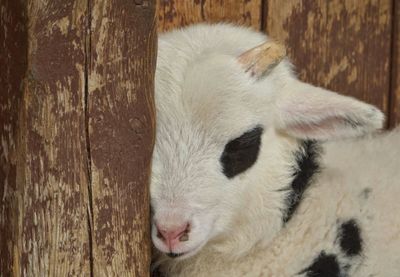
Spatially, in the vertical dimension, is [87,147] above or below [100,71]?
below

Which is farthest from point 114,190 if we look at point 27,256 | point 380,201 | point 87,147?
point 380,201

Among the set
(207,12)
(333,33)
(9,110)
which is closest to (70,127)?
(9,110)

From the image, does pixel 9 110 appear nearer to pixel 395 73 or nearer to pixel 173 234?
pixel 173 234

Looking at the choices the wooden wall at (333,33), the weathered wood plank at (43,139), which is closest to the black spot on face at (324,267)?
the weathered wood plank at (43,139)

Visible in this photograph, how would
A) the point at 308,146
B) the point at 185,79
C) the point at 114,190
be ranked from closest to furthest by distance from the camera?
the point at 114,190 < the point at 185,79 < the point at 308,146

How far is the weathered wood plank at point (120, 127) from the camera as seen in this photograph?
104 inches

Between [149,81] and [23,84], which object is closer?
[23,84]

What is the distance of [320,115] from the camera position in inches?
129

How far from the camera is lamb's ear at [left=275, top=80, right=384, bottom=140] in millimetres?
3230

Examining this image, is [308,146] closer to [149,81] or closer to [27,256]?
[149,81]

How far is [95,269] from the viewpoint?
277 cm

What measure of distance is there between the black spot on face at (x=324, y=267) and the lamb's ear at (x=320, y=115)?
49 centimetres

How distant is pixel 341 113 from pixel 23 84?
131 centimetres

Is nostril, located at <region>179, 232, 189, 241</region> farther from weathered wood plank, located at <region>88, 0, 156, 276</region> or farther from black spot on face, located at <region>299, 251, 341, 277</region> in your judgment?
black spot on face, located at <region>299, 251, 341, 277</region>
